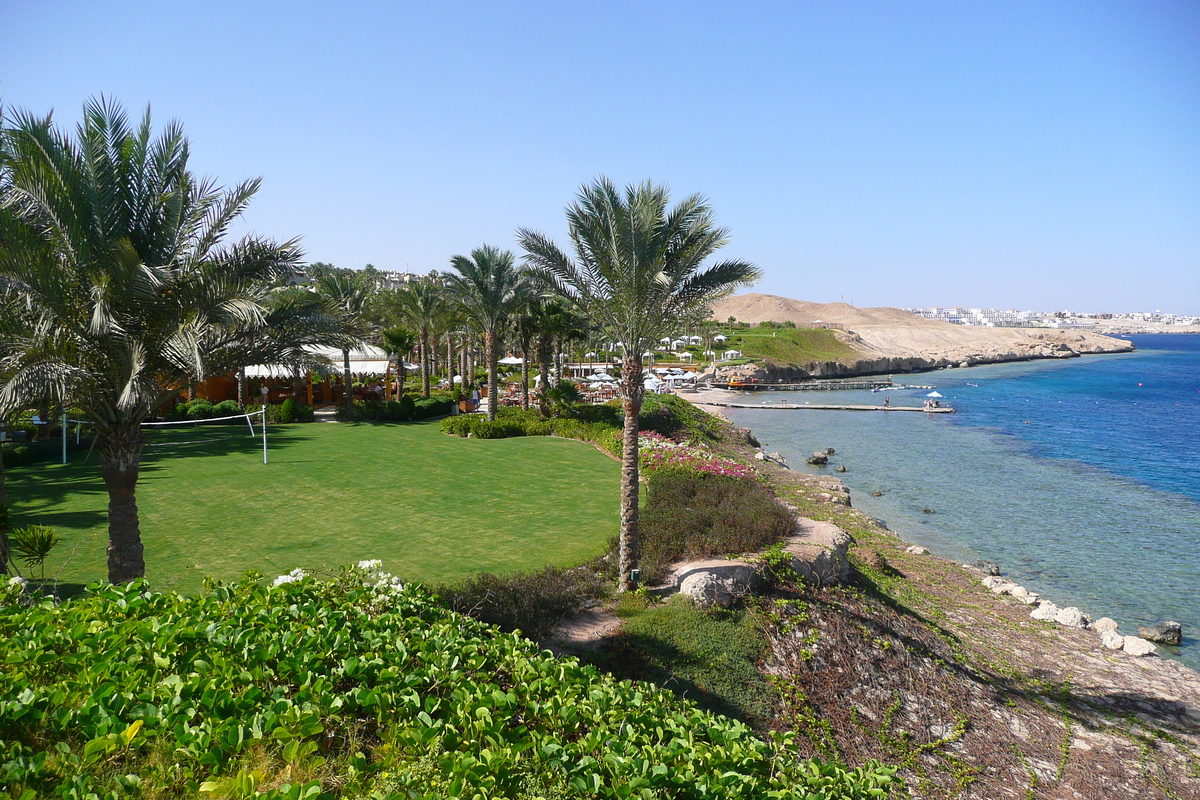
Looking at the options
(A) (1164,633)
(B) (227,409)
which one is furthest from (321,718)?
(B) (227,409)

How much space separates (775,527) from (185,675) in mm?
11704

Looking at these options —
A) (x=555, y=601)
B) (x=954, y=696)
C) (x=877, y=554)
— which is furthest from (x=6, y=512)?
(x=877, y=554)

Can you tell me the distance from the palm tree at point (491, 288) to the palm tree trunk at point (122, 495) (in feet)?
63.0

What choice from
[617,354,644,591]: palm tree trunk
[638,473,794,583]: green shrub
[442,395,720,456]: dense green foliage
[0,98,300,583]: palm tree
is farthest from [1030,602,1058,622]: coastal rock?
[0,98,300,583]: palm tree

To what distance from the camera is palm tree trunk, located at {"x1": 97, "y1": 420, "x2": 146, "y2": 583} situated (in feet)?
28.3

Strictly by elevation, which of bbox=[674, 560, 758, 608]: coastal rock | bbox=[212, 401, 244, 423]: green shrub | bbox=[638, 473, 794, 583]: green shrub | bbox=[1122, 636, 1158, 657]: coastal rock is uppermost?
bbox=[212, 401, 244, 423]: green shrub

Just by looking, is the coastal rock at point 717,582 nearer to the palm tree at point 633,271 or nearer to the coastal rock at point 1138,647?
the palm tree at point 633,271

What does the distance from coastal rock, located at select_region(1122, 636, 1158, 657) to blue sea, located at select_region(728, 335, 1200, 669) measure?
2.70 feet

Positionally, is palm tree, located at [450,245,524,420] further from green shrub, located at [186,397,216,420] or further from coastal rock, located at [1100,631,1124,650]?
coastal rock, located at [1100,631,1124,650]

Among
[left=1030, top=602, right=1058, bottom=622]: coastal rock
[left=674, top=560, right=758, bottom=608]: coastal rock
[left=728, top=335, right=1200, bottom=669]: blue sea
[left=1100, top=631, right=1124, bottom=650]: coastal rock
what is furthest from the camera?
[left=728, top=335, right=1200, bottom=669]: blue sea

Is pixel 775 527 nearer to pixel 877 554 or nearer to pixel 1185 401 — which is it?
pixel 877 554

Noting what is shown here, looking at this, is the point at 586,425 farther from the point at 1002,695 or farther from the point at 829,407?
the point at 829,407

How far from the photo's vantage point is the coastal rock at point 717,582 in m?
11.0

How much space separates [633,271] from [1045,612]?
41.8ft
